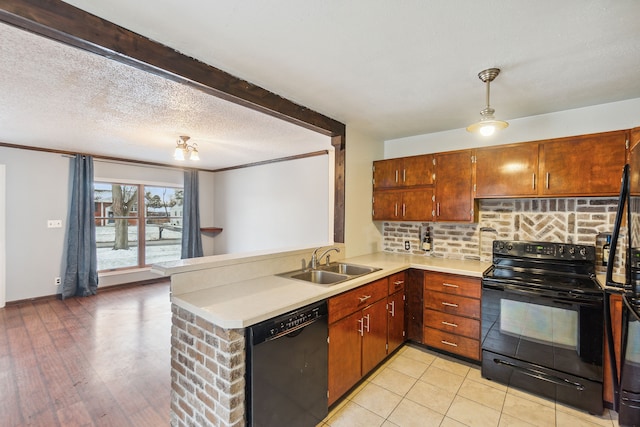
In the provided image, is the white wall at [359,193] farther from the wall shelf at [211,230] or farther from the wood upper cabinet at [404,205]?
the wall shelf at [211,230]

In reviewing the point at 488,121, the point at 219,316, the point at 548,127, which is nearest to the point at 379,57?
the point at 488,121

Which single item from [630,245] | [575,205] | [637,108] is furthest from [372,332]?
[637,108]

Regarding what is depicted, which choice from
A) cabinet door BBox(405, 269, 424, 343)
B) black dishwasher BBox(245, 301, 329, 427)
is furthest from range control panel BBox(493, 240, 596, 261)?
black dishwasher BBox(245, 301, 329, 427)

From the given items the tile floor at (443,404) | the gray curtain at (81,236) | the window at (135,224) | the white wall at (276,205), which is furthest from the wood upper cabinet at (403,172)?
the gray curtain at (81,236)

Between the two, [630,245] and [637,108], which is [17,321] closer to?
[630,245]

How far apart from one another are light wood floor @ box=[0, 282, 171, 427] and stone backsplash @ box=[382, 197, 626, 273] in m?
3.08

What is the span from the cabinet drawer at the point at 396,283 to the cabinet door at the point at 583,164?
4.94ft

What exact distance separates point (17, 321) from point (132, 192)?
264cm

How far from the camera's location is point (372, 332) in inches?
97.3

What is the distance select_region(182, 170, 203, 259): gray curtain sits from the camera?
6.24m

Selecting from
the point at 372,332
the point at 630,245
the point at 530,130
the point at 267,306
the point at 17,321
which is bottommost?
the point at 17,321

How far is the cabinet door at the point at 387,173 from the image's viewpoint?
347 cm

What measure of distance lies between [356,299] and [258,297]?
82 cm

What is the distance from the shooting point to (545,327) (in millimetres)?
2234
